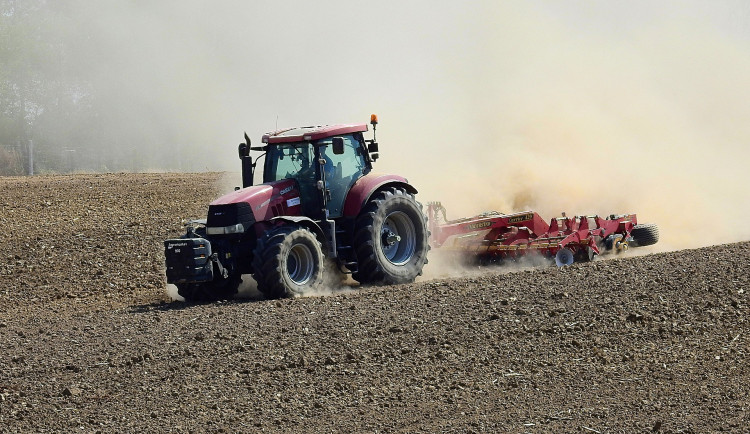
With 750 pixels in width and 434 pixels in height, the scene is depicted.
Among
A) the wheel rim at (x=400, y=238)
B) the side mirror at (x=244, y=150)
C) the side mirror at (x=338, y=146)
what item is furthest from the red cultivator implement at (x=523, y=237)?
the side mirror at (x=244, y=150)

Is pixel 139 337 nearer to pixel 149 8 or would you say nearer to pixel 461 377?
pixel 461 377

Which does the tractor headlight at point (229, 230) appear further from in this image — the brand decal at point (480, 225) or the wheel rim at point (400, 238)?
the brand decal at point (480, 225)

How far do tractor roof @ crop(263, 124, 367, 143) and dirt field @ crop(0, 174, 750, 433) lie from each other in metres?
2.24

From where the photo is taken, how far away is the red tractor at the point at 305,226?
41.4 ft

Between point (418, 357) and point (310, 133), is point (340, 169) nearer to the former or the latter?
point (310, 133)

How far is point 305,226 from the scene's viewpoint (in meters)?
13.2

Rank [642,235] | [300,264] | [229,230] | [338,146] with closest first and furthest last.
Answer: [229,230], [300,264], [338,146], [642,235]

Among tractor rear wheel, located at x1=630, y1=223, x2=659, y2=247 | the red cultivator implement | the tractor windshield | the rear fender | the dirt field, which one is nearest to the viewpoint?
the dirt field

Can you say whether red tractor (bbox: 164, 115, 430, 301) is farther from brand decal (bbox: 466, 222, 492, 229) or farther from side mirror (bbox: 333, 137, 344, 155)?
brand decal (bbox: 466, 222, 492, 229)

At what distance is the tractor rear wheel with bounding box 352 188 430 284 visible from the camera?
45.0 ft

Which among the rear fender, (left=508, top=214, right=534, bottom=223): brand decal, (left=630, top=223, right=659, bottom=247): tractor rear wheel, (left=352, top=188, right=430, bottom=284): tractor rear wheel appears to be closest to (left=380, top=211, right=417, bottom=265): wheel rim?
(left=352, top=188, right=430, bottom=284): tractor rear wheel

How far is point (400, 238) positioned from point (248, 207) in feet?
8.29

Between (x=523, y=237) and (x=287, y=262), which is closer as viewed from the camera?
(x=287, y=262)

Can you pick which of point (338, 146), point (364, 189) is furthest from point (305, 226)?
point (364, 189)
